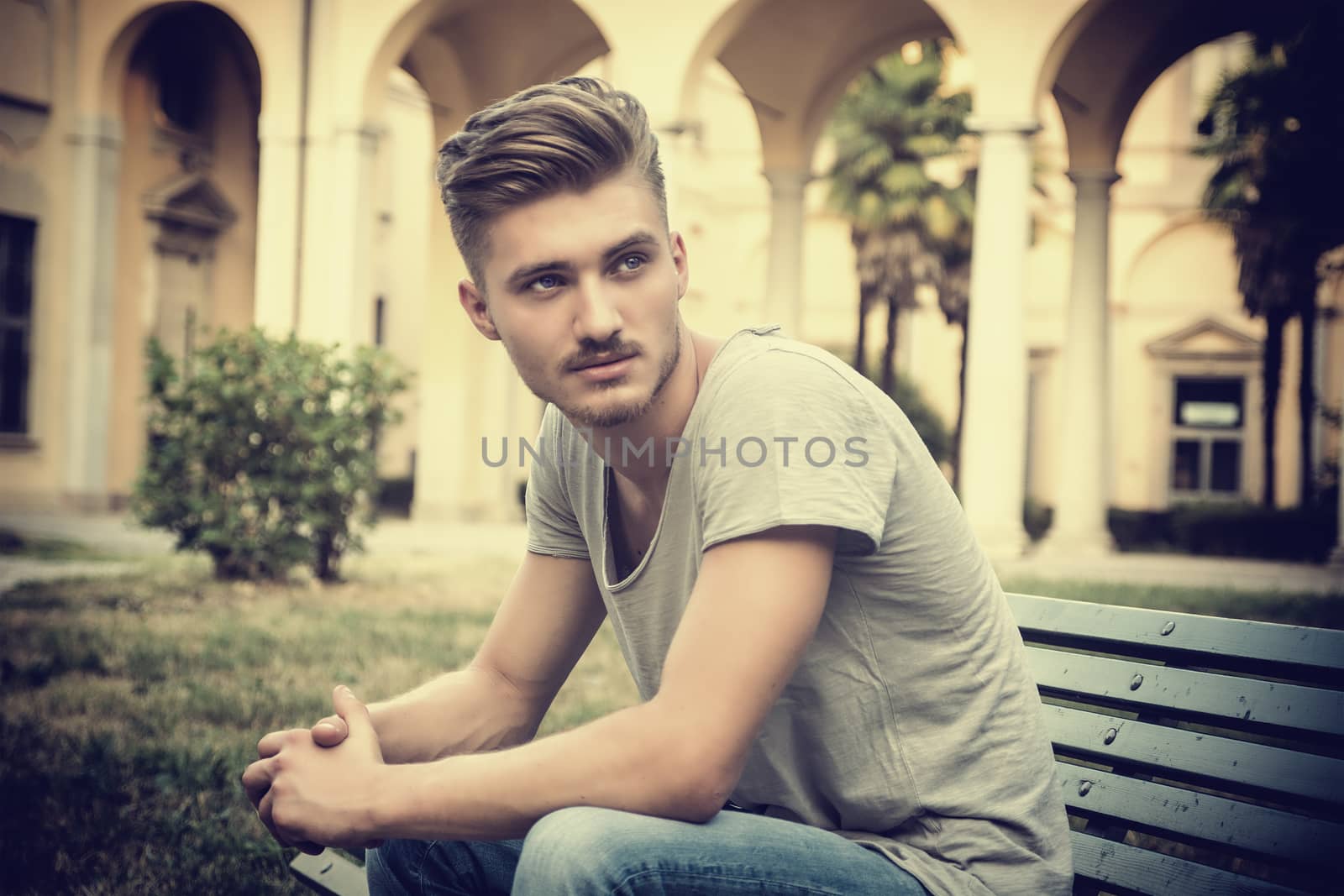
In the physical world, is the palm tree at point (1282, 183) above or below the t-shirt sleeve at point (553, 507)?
above

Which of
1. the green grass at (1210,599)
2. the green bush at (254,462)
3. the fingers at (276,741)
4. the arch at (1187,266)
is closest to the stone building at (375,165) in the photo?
the green grass at (1210,599)

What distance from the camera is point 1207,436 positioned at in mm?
25547

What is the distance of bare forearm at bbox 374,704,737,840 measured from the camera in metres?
1.53

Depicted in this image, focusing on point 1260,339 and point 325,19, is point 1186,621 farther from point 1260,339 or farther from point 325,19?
point 1260,339

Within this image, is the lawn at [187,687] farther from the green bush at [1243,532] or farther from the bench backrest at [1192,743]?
the green bush at [1243,532]

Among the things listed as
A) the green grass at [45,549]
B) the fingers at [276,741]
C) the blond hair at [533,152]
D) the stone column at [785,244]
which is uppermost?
the stone column at [785,244]

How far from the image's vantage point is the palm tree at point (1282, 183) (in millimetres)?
15773

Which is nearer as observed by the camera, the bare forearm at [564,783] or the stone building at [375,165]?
the bare forearm at [564,783]

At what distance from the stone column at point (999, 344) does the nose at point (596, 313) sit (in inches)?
420

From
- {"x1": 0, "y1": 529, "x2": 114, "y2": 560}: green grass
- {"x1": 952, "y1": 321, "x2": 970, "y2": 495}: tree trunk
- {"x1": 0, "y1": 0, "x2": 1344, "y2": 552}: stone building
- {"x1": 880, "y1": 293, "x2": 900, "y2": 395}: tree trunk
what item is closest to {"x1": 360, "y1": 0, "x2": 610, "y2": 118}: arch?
{"x1": 0, "y1": 0, "x2": 1344, "y2": 552}: stone building

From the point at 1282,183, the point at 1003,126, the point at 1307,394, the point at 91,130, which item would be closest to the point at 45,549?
the point at 91,130

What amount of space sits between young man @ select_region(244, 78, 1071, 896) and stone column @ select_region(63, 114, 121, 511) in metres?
14.9

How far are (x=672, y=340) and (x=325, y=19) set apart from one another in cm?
1400

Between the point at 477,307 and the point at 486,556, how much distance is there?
10.1m
